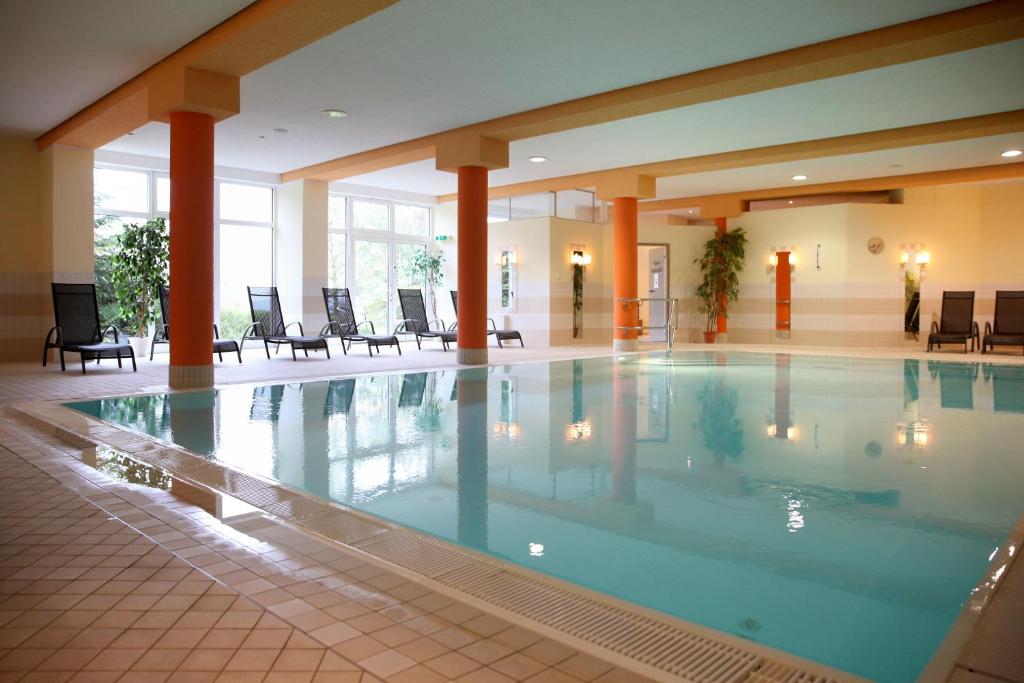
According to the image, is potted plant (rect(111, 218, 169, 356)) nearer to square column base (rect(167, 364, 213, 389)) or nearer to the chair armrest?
the chair armrest

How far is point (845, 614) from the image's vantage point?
6.74ft

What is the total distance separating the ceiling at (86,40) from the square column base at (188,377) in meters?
3.07

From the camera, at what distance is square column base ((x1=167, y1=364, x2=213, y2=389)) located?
7.19 metres

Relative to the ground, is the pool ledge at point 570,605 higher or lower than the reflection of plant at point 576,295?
lower

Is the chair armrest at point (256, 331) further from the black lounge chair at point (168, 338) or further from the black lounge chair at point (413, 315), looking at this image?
the black lounge chair at point (413, 315)

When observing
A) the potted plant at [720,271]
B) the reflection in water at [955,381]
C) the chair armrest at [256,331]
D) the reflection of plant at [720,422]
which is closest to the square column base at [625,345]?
the potted plant at [720,271]

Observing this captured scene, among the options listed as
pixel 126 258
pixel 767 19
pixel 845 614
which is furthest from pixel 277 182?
pixel 845 614

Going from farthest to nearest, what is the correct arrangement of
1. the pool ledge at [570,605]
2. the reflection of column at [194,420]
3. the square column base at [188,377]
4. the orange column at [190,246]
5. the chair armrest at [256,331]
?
1. the chair armrest at [256,331]
2. the square column base at [188,377]
3. the orange column at [190,246]
4. the reflection of column at [194,420]
5. the pool ledge at [570,605]

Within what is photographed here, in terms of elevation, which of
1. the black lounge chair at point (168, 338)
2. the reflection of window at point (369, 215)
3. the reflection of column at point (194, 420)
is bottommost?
the reflection of column at point (194, 420)

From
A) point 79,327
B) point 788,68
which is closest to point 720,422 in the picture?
point 788,68

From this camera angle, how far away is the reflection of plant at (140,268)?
10359 mm

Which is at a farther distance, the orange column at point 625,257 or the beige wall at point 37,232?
the orange column at point 625,257

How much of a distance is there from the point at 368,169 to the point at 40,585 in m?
10.4

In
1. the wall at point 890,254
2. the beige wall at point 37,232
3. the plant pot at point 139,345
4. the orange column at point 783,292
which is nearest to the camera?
the beige wall at point 37,232
